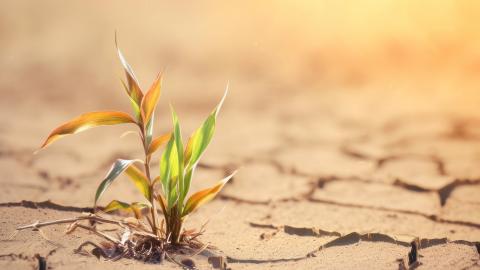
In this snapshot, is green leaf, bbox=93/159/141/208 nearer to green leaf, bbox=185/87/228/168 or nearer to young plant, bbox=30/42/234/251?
young plant, bbox=30/42/234/251

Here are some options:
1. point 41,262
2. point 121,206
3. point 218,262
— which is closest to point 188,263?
point 218,262

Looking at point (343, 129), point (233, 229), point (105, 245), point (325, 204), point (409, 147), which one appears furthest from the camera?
point (343, 129)

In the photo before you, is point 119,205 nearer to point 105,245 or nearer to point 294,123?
point 105,245

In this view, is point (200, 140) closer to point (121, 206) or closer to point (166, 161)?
point (166, 161)

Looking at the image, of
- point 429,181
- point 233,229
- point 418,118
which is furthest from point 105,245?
point 418,118

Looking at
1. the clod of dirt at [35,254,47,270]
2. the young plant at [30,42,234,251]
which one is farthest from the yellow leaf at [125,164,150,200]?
the clod of dirt at [35,254,47,270]

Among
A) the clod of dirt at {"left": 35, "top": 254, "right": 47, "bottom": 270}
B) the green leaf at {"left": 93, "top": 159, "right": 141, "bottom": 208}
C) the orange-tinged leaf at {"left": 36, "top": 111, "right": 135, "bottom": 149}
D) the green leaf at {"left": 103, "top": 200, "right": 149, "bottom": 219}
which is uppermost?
the orange-tinged leaf at {"left": 36, "top": 111, "right": 135, "bottom": 149}

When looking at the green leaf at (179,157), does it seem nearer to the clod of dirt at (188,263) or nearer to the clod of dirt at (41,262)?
the clod of dirt at (188,263)

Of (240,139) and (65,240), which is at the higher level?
(240,139)
